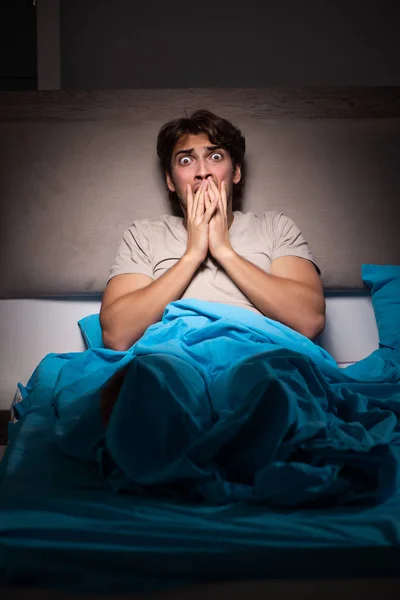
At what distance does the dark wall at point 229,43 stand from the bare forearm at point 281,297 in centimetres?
142

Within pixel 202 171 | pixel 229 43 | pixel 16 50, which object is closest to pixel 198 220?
pixel 202 171

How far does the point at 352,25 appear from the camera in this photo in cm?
308

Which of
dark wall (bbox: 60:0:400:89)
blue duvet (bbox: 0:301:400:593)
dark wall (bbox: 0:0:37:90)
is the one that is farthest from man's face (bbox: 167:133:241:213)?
dark wall (bbox: 0:0:37:90)

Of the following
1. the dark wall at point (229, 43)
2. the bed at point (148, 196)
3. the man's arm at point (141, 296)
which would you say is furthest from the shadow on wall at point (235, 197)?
the dark wall at point (229, 43)

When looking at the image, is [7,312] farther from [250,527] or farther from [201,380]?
[250,527]

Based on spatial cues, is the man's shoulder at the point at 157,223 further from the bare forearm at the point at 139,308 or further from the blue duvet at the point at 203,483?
the blue duvet at the point at 203,483

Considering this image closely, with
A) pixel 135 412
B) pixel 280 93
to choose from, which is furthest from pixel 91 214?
pixel 135 412

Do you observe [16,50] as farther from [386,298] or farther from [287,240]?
[386,298]

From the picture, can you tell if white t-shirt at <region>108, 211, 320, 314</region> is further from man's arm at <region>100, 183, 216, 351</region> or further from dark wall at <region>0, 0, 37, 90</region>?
dark wall at <region>0, 0, 37, 90</region>

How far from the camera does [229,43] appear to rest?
308 cm

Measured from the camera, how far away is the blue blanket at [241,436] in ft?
3.66

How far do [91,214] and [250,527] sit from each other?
1.47 metres

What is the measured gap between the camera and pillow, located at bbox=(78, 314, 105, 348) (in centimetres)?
214

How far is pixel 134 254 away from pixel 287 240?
0.44 meters
